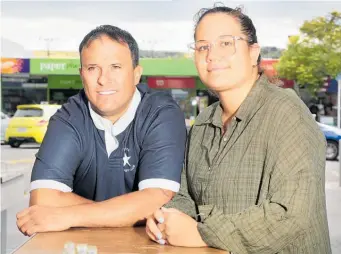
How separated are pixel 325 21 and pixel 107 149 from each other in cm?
2499

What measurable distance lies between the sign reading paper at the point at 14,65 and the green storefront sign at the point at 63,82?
1.41m

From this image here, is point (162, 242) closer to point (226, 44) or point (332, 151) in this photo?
point (226, 44)

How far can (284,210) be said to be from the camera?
1.76 m

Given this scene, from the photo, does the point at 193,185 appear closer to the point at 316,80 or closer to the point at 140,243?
the point at 140,243

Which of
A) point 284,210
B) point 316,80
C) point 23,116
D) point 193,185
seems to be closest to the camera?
point 284,210

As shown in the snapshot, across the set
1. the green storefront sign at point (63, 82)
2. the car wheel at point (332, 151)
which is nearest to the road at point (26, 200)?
the car wheel at point (332, 151)

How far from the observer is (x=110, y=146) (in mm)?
2260

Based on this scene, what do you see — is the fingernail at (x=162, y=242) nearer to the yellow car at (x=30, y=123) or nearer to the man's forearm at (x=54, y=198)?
the man's forearm at (x=54, y=198)

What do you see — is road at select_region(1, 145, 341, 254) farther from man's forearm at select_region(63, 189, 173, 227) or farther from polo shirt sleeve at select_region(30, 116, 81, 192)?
man's forearm at select_region(63, 189, 173, 227)

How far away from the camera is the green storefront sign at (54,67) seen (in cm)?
2712

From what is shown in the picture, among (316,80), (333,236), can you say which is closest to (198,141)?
(333,236)

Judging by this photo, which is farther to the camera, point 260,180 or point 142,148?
point 142,148

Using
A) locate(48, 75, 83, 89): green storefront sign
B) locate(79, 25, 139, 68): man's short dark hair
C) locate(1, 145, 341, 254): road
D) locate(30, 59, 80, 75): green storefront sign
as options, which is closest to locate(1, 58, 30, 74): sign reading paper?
locate(30, 59, 80, 75): green storefront sign

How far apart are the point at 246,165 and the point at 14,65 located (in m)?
25.7
